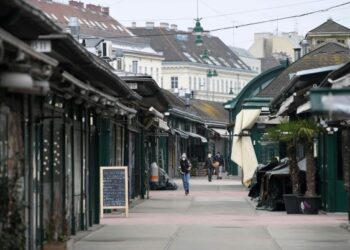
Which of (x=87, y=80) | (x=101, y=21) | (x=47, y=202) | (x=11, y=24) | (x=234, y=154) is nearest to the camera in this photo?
(x=11, y=24)

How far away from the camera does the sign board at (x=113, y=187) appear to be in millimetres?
26828

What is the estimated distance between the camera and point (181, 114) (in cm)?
6750

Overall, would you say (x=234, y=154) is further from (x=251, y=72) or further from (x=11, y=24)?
(x=251, y=72)

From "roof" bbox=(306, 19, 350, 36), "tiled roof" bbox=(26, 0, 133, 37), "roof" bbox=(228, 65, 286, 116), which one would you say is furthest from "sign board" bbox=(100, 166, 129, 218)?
"tiled roof" bbox=(26, 0, 133, 37)

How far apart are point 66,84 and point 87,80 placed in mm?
3850

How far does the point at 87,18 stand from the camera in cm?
12175

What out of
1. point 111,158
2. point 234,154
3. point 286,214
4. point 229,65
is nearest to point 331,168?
point 286,214

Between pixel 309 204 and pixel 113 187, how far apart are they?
5.32 m

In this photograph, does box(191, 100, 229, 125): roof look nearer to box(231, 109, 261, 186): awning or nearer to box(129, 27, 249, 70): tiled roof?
box(129, 27, 249, 70): tiled roof

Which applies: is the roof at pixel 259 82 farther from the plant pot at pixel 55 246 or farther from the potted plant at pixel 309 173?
the plant pot at pixel 55 246

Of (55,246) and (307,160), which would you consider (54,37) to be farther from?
(307,160)

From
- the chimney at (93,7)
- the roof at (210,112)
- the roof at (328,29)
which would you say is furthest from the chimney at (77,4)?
A: the roof at (328,29)

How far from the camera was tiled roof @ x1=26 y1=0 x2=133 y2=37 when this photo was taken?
112m

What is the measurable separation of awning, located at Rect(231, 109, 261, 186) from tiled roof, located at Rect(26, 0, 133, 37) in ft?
213
